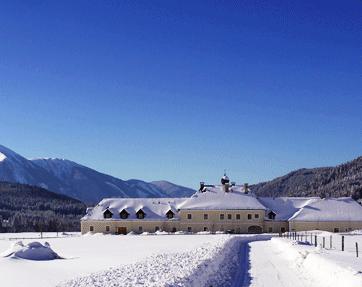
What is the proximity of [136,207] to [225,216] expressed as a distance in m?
15.5

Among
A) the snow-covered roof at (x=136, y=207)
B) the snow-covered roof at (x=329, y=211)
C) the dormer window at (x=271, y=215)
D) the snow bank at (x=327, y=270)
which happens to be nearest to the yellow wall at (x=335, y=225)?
the snow-covered roof at (x=329, y=211)

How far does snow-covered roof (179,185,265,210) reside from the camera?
3989 inches

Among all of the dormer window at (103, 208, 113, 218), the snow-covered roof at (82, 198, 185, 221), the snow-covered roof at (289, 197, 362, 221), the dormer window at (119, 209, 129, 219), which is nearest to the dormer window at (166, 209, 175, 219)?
the snow-covered roof at (82, 198, 185, 221)

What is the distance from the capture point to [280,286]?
24938 mm

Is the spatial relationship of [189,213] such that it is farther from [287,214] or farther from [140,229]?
[287,214]

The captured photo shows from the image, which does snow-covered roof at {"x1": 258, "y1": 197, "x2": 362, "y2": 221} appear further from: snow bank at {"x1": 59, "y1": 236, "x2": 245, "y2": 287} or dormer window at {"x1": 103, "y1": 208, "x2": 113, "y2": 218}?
snow bank at {"x1": 59, "y1": 236, "x2": 245, "y2": 287}

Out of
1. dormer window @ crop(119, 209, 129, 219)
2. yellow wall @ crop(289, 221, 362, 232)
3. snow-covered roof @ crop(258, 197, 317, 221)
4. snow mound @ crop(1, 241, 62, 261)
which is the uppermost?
snow-covered roof @ crop(258, 197, 317, 221)

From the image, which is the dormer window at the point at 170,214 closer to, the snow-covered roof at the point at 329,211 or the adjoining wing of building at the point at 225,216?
the adjoining wing of building at the point at 225,216

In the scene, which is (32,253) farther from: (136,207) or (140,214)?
(136,207)

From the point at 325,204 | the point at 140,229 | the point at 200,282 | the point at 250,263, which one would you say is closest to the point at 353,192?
the point at 325,204

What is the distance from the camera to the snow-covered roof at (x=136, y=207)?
339 ft

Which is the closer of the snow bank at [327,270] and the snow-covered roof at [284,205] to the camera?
the snow bank at [327,270]

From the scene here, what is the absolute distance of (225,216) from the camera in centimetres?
10106

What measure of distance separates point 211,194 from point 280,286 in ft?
264
